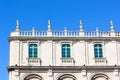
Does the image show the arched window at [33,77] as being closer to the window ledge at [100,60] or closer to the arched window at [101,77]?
the arched window at [101,77]

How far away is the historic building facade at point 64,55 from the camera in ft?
175

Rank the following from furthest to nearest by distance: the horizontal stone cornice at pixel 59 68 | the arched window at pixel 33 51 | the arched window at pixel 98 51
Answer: the arched window at pixel 98 51 < the arched window at pixel 33 51 < the horizontal stone cornice at pixel 59 68

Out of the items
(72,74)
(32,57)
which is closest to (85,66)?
(72,74)

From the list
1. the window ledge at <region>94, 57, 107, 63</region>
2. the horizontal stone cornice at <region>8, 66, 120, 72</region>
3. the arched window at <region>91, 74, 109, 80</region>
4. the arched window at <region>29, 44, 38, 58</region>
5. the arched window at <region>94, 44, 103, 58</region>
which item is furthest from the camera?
the arched window at <region>94, 44, 103, 58</region>

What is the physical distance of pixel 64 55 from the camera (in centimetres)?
5462

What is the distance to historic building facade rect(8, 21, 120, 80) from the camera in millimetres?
53469

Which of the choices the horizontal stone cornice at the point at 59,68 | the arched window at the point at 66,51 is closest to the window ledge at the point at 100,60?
the horizontal stone cornice at the point at 59,68

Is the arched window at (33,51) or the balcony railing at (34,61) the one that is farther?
the arched window at (33,51)

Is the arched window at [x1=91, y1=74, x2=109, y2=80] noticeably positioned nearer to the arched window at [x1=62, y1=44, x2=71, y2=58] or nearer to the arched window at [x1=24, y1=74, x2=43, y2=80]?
the arched window at [x1=62, y1=44, x2=71, y2=58]

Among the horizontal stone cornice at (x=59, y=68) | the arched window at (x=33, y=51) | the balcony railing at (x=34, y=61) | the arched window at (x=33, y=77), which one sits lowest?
the arched window at (x=33, y=77)

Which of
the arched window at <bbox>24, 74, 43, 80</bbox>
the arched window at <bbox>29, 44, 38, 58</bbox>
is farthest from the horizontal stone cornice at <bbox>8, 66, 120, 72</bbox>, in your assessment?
the arched window at <bbox>29, 44, 38, 58</bbox>

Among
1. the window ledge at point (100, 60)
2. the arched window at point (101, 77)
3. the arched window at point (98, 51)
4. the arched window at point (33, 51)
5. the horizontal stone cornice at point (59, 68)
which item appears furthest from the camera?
the arched window at point (98, 51)

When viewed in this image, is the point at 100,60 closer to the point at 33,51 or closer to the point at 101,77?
the point at 101,77

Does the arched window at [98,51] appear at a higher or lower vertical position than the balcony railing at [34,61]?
higher
